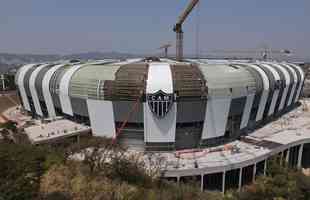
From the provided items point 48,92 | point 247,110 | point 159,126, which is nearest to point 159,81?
point 159,126

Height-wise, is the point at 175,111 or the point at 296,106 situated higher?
the point at 175,111

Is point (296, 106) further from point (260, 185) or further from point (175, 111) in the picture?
point (260, 185)

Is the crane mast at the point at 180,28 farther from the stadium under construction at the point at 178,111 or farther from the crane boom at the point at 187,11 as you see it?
the stadium under construction at the point at 178,111

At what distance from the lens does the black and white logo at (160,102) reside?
148ft

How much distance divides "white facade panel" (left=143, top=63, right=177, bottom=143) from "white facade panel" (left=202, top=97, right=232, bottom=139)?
24.6 ft

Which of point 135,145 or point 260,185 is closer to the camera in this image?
point 260,185

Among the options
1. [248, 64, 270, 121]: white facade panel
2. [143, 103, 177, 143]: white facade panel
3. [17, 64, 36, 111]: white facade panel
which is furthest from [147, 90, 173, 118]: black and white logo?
[17, 64, 36, 111]: white facade panel

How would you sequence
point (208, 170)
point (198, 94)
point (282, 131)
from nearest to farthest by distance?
1. point (208, 170)
2. point (198, 94)
3. point (282, 131)

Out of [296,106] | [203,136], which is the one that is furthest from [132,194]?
[296,106]

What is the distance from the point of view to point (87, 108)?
51.5m

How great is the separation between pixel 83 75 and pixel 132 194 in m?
39.0

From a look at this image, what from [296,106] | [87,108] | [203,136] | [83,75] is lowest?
[296,106]

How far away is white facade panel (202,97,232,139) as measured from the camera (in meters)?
48.3

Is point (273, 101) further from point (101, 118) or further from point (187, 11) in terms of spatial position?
point (101, 118)
